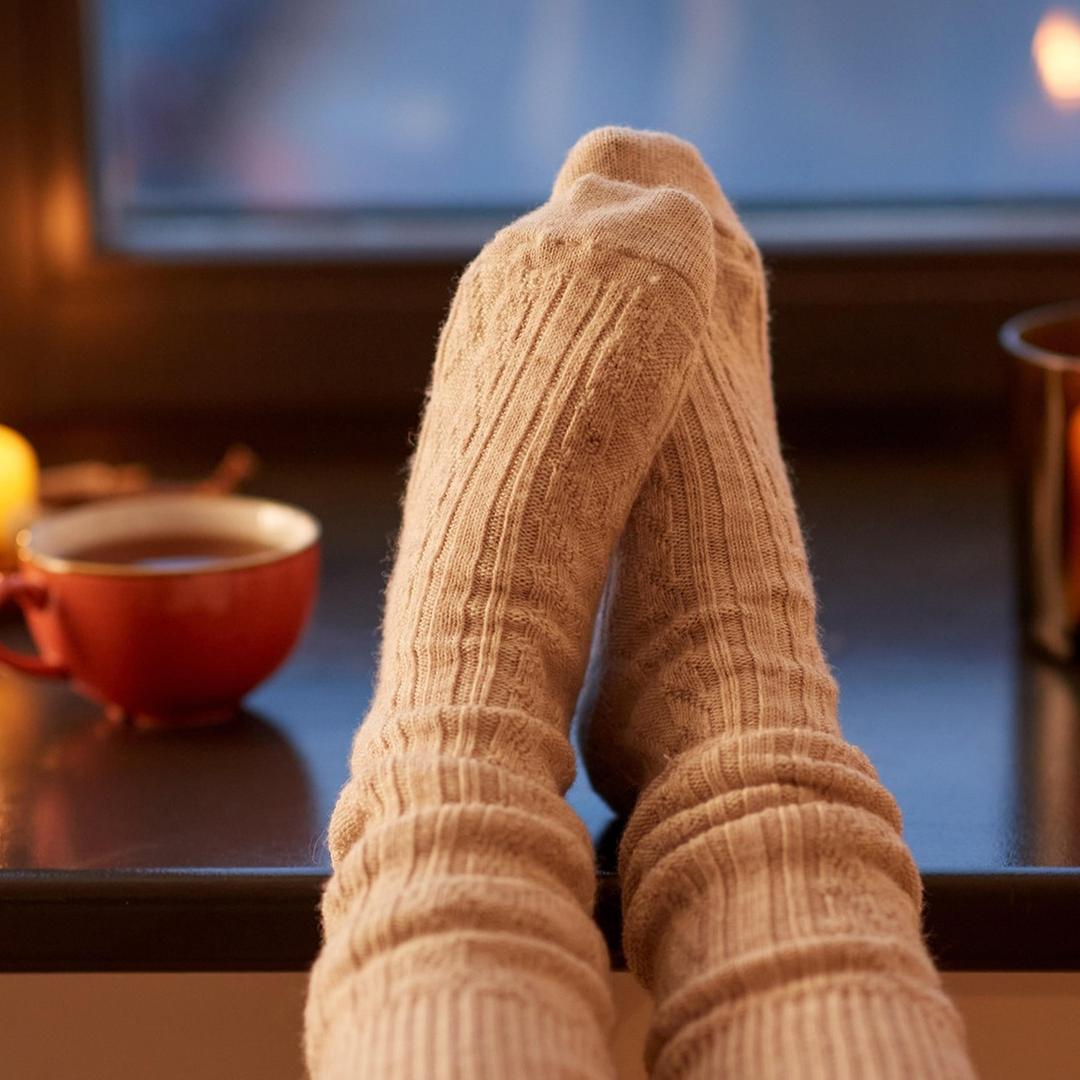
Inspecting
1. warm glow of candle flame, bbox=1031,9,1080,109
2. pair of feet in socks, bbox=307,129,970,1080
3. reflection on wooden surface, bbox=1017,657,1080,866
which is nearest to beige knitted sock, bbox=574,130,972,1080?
pair of feet in socks, bbox=307,129,970,1080

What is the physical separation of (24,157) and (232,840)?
0.54 metres

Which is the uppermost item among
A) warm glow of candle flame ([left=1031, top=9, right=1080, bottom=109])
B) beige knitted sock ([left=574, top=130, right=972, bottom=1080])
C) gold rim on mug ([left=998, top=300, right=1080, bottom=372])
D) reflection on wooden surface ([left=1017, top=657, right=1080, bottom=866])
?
warm glow of candle flame ([left=1031, top=9, right=1080, bottom=109])

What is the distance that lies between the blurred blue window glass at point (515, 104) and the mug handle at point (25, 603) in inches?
15.7

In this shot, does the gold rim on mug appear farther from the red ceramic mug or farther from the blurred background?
the red ceramic mug

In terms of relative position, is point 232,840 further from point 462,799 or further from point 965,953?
point 965,953

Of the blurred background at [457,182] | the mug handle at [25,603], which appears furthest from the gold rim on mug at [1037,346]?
the mug handle at [25,603]

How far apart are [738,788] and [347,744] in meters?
0.25

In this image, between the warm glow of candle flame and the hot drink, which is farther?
the warm glow of candle flame

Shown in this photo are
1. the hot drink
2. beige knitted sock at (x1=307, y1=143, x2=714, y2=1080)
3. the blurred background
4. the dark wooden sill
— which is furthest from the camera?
the blurred background

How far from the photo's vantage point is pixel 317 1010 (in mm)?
466

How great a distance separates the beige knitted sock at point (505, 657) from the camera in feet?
1.42

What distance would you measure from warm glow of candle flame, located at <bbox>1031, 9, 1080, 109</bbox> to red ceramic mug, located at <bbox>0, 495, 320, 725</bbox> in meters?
0.60

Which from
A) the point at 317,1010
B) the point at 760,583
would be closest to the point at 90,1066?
the point at 317,1010

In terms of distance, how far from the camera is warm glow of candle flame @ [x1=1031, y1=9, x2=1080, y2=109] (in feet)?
3.32
